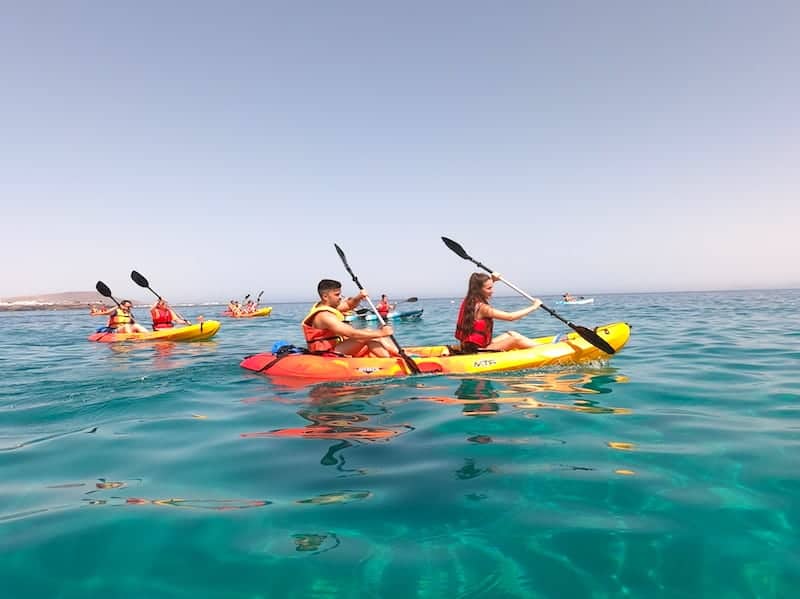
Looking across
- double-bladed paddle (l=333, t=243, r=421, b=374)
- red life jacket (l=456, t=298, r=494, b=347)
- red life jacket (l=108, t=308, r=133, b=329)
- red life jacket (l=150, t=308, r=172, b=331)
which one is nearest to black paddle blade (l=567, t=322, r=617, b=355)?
red life jacket (l=456, t=298, r=494, b=347)

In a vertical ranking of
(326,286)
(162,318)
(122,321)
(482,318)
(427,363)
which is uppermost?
(326,286)

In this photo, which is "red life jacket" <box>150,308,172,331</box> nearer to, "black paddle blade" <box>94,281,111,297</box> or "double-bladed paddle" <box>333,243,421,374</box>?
"black paddle blade" <box>94,281,111,297</box>

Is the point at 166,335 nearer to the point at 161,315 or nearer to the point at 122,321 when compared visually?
the point at 161,315

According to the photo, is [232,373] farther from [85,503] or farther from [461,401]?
[85,503]

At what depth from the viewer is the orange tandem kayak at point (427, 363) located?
8.54m

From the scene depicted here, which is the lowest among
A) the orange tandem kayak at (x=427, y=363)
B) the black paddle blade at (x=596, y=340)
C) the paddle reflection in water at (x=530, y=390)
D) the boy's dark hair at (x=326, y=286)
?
the paddle reflection in water at (x=530, y=390)

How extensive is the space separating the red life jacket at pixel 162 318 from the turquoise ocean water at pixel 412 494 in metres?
11.7

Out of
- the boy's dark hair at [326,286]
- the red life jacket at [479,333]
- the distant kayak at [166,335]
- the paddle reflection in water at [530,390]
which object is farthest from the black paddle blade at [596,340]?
the distant kayak at [166,335]

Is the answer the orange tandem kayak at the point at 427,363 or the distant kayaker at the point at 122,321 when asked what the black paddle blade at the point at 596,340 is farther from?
the distant kayaker at the point at 122,321

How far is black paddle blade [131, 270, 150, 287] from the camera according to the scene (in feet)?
59.7

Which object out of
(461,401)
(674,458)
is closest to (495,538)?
(674,458)

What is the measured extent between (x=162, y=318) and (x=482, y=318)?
14.1 metres

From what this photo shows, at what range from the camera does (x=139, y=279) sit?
18.3m

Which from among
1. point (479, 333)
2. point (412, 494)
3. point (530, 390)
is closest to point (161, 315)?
point (479, 333)
